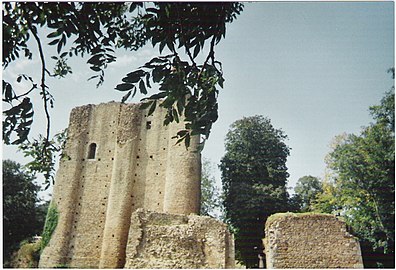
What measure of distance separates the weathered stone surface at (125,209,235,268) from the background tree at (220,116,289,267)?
6.32 meters

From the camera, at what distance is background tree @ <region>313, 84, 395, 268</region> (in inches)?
571

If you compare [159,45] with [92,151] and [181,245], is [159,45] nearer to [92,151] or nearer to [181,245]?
[181,245]

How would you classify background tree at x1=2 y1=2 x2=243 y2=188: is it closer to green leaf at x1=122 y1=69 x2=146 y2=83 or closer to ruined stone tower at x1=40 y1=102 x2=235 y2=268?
green leaf at x1=122 y1=69 x2=146 y2=83

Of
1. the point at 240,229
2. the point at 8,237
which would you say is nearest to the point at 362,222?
the point at 240,229

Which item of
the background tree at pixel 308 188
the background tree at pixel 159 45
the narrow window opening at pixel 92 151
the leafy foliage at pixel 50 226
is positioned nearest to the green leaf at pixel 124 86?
the background tree at pixel 159 45

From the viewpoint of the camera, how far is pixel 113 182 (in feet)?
59.9

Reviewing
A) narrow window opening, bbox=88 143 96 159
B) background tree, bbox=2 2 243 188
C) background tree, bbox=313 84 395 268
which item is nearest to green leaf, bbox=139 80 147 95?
background tree, bbox=2 2 243 188

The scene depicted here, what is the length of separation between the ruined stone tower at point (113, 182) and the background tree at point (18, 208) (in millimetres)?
2718

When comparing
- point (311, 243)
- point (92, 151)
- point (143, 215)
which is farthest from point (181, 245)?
point (92, 151)

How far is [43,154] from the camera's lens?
4371 mm

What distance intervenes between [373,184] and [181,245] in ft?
29.7

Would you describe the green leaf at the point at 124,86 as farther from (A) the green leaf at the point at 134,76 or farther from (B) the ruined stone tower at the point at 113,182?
(B) the ruined stone tower at the point at 113,182

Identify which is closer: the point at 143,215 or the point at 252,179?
the point at 143,215

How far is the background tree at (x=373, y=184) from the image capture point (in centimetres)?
1452
